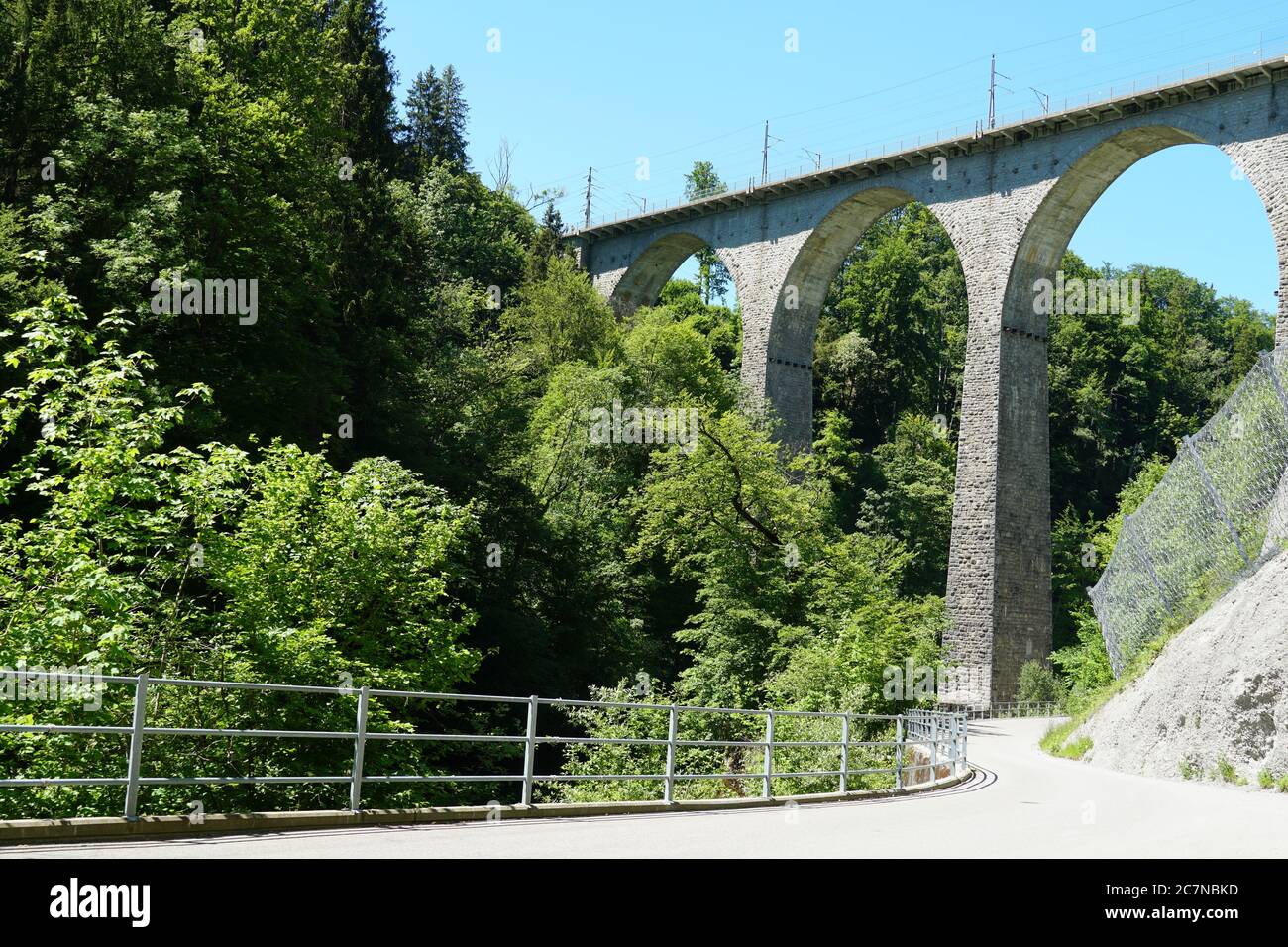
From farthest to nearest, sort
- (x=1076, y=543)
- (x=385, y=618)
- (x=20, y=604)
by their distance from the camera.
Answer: (x=1076, y=543)
(x=385, y=618)
(x=20, y=604)

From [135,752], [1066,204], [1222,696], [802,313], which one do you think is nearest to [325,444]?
[1222,696]

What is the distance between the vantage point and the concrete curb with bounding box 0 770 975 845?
231 inches

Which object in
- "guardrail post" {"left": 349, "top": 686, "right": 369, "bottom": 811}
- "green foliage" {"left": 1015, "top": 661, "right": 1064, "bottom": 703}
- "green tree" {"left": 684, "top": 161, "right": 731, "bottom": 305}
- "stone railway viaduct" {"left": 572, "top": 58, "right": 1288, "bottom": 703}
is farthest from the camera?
"green tree" {"left": 684, "top": 161, "right": 731, "bottom": 305}

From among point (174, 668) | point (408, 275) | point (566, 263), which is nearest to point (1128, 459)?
point (566, 263)

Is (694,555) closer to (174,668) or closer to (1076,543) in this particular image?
(174,668)

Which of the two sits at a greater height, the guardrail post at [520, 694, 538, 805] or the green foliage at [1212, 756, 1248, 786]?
the guardrail post at [520, 694, 538, 805]

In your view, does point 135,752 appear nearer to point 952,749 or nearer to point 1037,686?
point 952,749

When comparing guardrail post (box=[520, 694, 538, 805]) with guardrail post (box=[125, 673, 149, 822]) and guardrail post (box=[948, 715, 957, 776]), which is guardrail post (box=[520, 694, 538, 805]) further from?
guardrail post (box=[948, 715, 957, 776])

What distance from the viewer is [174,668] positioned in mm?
12383

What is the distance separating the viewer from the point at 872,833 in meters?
8.20

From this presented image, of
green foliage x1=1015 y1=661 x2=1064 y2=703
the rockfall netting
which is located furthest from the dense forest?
the rockfall netting

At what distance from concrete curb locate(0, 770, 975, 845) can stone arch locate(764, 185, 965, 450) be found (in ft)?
102
